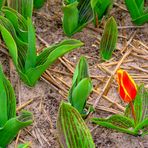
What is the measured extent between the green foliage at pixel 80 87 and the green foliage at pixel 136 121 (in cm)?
7

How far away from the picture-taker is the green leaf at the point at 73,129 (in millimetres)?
1377

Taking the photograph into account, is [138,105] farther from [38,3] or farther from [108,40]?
[38,3]

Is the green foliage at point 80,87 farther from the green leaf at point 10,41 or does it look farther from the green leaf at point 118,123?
the green leaf at point 10,41

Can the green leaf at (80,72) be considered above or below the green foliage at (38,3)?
below

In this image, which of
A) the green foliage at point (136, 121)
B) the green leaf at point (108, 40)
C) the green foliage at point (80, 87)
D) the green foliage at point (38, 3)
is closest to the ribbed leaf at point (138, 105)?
the green foliage at point (136, 121)

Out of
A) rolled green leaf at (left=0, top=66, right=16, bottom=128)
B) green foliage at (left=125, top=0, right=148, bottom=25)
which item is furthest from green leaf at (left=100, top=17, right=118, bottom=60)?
rolled green leaf at (left=0, top=66, right=16, bottom=128)

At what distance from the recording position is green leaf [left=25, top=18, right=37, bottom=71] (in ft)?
5.06

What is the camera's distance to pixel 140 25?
1.96 m

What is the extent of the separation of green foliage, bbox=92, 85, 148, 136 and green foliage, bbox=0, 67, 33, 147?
215 mm

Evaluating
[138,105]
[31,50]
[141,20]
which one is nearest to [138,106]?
[138,105]

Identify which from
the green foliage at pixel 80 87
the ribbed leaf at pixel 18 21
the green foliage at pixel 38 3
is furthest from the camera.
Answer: the green foliage at pixel 38 3

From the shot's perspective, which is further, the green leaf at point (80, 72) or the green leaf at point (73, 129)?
the green leaf at point (80, 72)

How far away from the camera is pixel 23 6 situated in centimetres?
175

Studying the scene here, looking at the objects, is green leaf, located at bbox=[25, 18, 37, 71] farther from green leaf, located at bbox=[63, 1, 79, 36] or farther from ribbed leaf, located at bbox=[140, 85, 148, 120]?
ribbed leaf, located at bbox=[140, 85, 148, 120]
